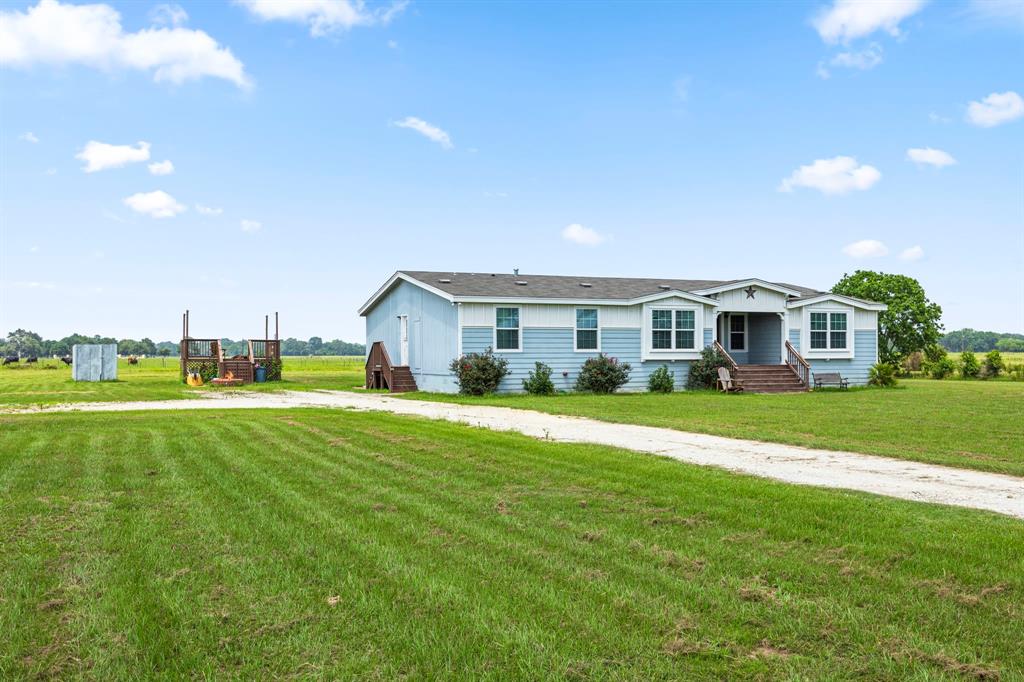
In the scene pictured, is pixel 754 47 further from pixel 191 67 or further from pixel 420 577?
pixel 420 577

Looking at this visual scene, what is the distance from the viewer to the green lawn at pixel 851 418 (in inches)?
437

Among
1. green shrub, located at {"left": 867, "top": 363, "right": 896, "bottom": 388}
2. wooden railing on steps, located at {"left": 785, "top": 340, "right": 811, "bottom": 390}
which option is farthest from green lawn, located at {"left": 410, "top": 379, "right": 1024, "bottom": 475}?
green shrub, located at {"left": 867, "top": 363, "right": 896, "bottom": 388}

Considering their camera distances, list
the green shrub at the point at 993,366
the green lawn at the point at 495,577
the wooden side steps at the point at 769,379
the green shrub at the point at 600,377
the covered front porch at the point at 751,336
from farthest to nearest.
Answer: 1. the green shrub at the point at 993,366
2. the covered front porch at the point at 751,336
3. the wooden side steps at the point at 769,379
4. the green shrub at the point at 600,377
5. the green lawn at the point at 495,577

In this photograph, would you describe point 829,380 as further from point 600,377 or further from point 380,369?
point 380,369

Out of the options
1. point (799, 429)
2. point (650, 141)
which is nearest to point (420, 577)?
point (799, 429)

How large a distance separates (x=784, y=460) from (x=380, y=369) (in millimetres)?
A: 21436

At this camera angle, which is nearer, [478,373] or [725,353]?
[478,373]

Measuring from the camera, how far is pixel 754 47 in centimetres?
2389

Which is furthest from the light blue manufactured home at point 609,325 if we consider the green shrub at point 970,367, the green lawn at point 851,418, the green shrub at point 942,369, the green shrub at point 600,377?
the green shrub at point 942,369

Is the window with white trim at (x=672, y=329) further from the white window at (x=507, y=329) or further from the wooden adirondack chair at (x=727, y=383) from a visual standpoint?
the white window at (x=507, y=329)

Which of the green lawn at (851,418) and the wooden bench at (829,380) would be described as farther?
the wooden bench at (829,380)

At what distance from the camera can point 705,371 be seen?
27.5 metres

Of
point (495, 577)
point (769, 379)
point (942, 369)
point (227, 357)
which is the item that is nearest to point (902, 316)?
point (942, 369)

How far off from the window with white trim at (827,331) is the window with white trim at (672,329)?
5.75m
